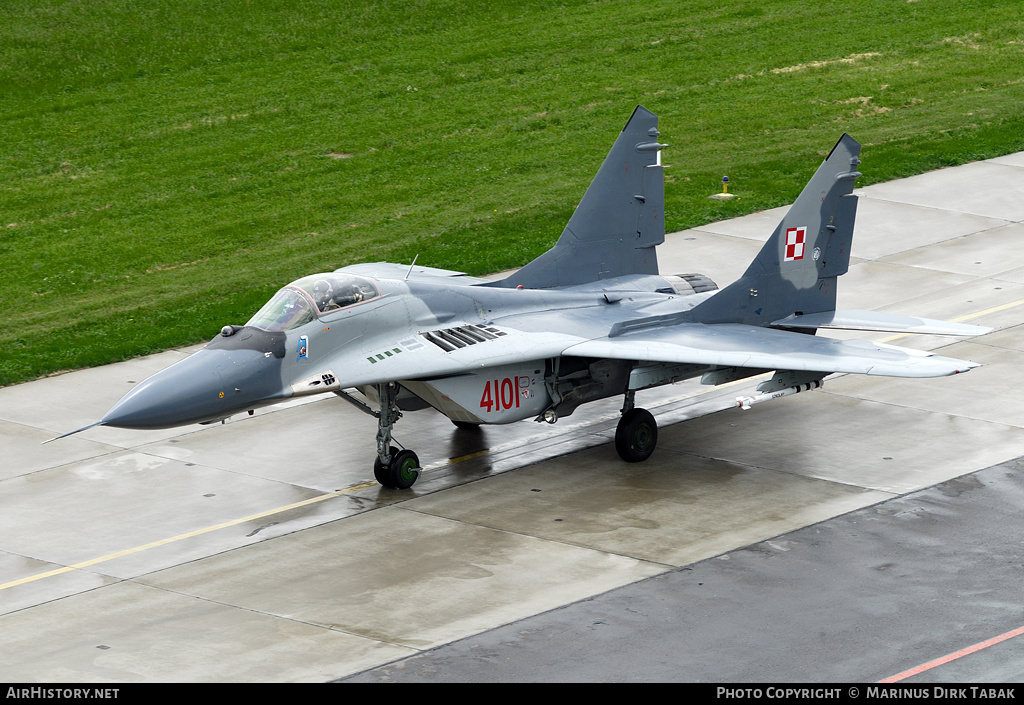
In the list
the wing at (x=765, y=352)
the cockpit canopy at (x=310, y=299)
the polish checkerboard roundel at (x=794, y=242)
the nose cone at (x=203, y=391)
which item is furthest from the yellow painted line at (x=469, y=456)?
the polish checkerboard roundel at (x=794, y=242)

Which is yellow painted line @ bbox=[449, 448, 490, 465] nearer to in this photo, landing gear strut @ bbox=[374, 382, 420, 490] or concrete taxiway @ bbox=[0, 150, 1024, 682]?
concrete taxiway @ bbox=[0, 150, 1024, 682]

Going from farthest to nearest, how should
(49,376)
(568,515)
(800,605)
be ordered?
(49,376) < (568,515) < (800,605)

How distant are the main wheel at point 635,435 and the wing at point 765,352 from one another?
40.8 inches

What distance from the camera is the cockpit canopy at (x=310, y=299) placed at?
17.3 metres

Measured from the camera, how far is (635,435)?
18734 millimetres

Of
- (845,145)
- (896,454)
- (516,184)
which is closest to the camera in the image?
(896,454)

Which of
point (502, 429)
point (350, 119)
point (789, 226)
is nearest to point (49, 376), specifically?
point (502, 429)

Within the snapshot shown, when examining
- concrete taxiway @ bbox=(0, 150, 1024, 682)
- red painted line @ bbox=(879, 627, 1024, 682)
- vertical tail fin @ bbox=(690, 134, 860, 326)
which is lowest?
red painted line @ bbox=(879, 627, 1024, 682)

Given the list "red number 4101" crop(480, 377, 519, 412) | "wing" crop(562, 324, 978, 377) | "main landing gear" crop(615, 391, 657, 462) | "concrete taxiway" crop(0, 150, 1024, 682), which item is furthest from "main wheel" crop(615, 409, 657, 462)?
"red number 4101" crop(480, 377, 519, 412)

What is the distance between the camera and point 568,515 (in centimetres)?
1712

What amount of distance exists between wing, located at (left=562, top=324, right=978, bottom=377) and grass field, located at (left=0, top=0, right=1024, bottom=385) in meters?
8.98

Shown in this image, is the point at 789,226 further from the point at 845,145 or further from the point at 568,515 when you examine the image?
the point at 568,515

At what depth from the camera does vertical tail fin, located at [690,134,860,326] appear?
19906mm

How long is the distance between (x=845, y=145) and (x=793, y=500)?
18.3 ft
